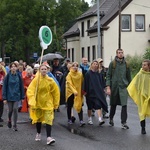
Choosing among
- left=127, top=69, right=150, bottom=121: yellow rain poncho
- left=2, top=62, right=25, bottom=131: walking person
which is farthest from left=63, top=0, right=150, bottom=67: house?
left=127, top=69, right=150, bottom=121: yellow rain poncho

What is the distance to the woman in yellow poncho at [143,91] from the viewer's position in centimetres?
1149

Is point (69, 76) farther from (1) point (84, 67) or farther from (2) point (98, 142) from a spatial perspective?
(2) point (98, 142)

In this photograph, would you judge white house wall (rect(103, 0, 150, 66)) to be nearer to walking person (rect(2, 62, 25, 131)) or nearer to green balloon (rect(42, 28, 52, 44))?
walking person (rect(2, 62, 25, 131))

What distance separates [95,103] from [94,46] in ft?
126

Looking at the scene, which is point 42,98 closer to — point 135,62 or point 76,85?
point 76,85

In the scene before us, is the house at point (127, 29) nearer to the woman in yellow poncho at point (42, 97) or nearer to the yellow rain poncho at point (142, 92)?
the yellow rain poncho at point (142, 92)

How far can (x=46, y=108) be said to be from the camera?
10344 millimetres

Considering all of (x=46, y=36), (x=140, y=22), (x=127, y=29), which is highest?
(x=140, y=22)

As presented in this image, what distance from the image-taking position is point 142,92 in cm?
1161

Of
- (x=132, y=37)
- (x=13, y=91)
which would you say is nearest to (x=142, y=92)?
(x=13, y=91)

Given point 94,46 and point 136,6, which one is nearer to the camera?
point 136,6

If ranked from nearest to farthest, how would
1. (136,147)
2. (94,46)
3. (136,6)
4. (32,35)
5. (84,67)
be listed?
1. (136,147)
2. (84,67)
3. (136,6)
4. (94,46)
5. (32,35)

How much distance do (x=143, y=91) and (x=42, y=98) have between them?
2517 millimetres

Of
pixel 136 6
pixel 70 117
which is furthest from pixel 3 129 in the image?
pixel 136 6
